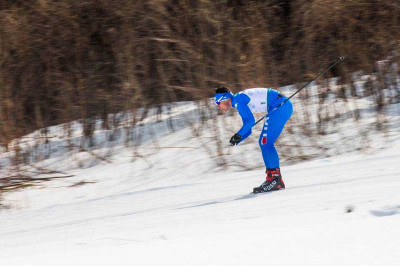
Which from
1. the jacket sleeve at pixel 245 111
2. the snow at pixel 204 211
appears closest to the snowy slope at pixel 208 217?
the snow at pixel 204 211

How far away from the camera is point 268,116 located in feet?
23.4

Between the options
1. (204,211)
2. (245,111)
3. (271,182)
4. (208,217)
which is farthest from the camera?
(271,182)

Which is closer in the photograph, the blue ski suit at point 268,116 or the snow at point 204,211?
the snow at point 204,211

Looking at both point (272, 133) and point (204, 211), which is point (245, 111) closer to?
point (272, 133)

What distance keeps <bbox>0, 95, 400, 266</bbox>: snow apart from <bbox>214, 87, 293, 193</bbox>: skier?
0.26 metres

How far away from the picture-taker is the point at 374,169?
7.71 m

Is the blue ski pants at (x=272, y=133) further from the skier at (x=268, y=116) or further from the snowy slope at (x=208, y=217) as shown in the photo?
the snowy slope at (x=208, y=217)

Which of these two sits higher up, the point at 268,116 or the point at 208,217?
the point at 268,116

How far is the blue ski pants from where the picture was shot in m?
7.03

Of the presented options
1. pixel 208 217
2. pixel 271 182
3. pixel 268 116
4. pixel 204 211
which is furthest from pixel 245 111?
pixel 208 217

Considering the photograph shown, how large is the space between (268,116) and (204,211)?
1.53 metres

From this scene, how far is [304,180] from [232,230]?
2.98 meters

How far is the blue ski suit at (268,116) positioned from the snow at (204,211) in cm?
53

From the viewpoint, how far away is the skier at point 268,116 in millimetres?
7004
